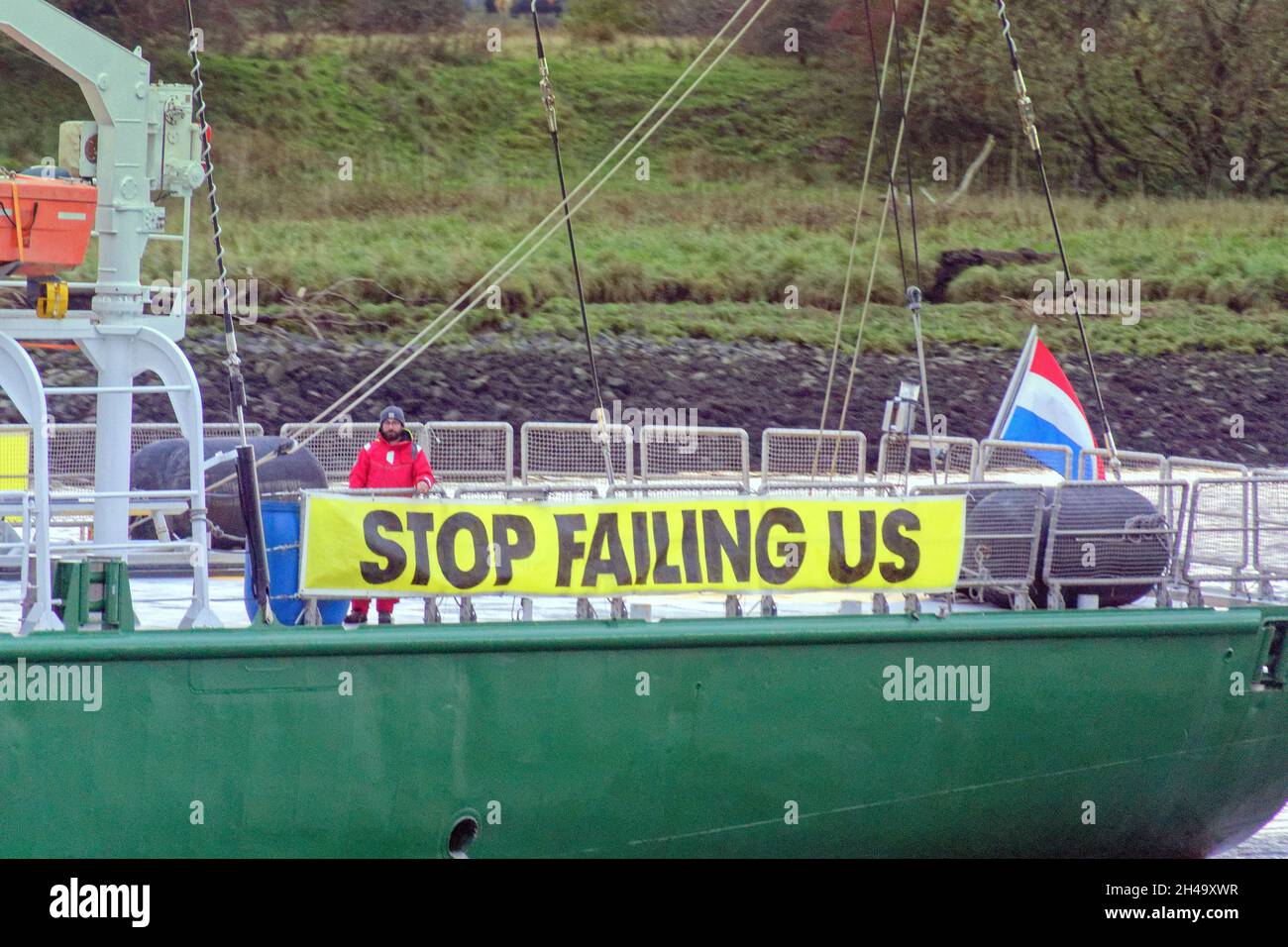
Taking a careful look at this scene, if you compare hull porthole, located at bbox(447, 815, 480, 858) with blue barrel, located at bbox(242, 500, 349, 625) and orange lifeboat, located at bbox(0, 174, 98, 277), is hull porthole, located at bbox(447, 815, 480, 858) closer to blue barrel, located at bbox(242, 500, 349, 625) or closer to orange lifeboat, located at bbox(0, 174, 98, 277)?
blue barrel, located at bbox(242, 500, 349, 625)

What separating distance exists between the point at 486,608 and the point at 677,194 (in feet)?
97.0

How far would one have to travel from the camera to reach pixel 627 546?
8102mm

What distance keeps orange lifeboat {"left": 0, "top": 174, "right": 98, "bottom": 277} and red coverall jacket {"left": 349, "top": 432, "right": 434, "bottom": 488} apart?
6.04 feet

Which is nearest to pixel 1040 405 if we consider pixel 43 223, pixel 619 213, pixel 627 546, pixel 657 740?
pixel 627 546

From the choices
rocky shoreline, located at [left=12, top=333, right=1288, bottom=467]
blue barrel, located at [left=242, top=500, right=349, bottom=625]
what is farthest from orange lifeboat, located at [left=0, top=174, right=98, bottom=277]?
rocky shoreline, located at [left=12, top=333, right=1288, bottom=467]

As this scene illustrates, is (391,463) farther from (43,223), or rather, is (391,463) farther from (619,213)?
(619,213)

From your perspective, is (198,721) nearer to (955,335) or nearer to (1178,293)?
(955,335)

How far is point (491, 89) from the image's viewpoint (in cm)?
3997

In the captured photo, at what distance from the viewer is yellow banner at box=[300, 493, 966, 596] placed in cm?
785

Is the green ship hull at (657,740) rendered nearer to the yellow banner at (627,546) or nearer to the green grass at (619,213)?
the yellow banner at (627,546)

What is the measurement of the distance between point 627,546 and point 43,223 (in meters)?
2.92

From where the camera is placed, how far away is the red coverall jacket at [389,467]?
379 inches

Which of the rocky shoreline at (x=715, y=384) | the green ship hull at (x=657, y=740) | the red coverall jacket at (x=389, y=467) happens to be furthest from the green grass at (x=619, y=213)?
the green ship hull at (x=657, y=740)

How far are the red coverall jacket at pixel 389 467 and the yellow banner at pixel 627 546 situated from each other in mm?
1628
